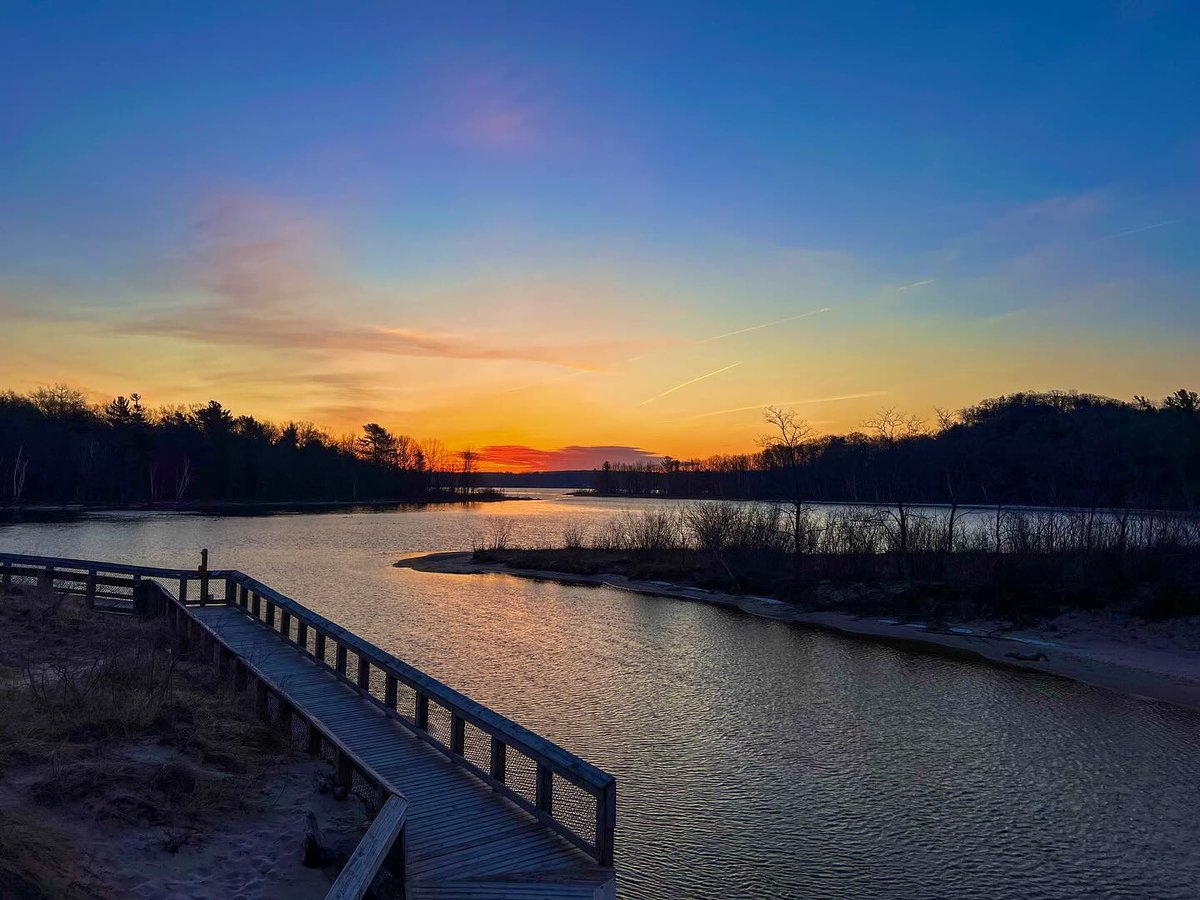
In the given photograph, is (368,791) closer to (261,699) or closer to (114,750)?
(114,750)

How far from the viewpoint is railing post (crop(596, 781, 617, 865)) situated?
711 cm

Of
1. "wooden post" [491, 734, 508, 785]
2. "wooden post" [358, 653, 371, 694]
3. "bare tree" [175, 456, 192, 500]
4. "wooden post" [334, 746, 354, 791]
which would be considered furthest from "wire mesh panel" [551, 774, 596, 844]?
"bare tree" [175, 456, 192, 500]

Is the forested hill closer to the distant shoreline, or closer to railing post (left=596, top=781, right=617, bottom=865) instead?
the distant shoreline

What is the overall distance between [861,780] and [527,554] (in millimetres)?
36090

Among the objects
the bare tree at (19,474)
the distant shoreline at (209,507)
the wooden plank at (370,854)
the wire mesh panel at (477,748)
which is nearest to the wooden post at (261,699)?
the wire mesh panel at (477,748)

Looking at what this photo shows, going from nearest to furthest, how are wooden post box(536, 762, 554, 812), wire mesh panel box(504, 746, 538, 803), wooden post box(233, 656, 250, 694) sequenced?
wooden post box(536, 762, 554, 812)
wire mesh panel box(504, 746, 538, 803)
wooden post box(233, 656, 250, 694)

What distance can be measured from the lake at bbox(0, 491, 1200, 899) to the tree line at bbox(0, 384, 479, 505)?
89.2m

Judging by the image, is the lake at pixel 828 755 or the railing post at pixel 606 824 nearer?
the railing post at pixel 606 824

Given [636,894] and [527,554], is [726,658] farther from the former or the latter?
[527,554]

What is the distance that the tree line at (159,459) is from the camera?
308 feet

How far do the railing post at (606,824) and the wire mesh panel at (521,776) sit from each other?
11.7 ft

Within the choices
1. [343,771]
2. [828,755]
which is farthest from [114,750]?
[828,755]

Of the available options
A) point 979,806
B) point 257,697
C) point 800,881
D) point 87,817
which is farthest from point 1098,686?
point 87,817

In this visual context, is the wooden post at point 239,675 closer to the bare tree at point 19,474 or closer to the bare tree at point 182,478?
the bare tree at point 19,474
